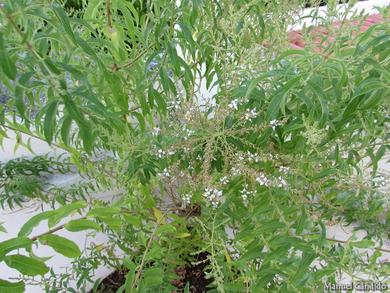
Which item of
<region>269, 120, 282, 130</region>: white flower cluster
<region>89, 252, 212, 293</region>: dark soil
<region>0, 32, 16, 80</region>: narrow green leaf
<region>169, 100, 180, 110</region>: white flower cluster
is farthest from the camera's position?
<region>89, 252, 212, 293</region>: dark soil

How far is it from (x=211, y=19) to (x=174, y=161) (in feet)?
0.91

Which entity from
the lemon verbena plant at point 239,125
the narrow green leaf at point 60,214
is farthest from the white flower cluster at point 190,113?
the narrow green leaf at point 60,214

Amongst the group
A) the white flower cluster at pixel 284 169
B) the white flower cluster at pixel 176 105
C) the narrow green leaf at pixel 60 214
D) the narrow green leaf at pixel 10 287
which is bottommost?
the white flower cluster at pixel 284 169

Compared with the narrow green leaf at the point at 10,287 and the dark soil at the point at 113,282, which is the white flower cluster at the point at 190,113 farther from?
the dark soil at the point at 113,282

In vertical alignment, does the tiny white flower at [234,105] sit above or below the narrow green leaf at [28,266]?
above

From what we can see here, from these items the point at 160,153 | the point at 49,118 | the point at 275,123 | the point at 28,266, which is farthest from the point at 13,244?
the point at 275,123

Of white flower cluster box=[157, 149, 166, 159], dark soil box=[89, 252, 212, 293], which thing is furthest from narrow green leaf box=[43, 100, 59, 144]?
dark soil box=[89, 252, 212, 293]

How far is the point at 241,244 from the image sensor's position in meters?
0.77

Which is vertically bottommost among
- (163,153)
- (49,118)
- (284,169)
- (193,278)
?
(193,278)

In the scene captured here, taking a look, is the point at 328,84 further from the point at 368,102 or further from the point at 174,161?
the point at 174,161

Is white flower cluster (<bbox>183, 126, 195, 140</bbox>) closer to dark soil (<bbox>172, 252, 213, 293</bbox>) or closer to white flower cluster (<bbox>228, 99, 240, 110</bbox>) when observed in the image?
white flower cluster (<bbox>228, 99, 240, 110</bbox>)

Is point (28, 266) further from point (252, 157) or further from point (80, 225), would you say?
point (252, 157)

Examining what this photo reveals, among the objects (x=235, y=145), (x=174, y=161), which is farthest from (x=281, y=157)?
(x=174, y=161)

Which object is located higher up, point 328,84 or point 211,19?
point 211,19
